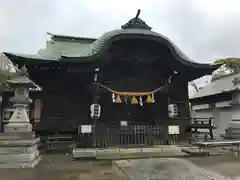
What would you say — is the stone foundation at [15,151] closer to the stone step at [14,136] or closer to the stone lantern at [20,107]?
the stone step at [14,136]

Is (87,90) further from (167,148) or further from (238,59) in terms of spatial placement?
(238,59)

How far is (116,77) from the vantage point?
13.9 metres

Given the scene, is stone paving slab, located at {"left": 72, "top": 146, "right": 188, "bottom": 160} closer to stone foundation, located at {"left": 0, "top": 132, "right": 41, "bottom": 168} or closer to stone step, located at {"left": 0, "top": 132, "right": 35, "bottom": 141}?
stone foundation, located at {"left": 0, "top": 132, "right": 41, "bottom": 168}

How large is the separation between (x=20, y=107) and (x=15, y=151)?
1.69 metres

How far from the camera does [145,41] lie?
43.1 ft

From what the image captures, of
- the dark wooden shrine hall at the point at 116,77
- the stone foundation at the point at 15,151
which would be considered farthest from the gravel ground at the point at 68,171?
the dark wooden shrine hall at the point at 116,77

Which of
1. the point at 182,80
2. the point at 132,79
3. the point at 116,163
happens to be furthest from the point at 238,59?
the point at 116,163

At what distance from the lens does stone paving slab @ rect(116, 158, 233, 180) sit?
6.50 meters

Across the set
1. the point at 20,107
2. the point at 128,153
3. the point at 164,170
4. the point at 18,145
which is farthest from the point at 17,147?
the point at 164,170

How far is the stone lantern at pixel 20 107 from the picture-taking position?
852 centimetres

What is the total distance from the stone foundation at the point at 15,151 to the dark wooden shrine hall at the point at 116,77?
478 centimetres

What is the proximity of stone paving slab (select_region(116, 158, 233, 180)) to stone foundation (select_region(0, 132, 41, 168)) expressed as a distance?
121 inches

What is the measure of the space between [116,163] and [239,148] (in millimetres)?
6416

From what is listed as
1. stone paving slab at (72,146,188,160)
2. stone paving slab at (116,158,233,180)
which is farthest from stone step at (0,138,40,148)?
stone paving slab at (116,158,233,180)
